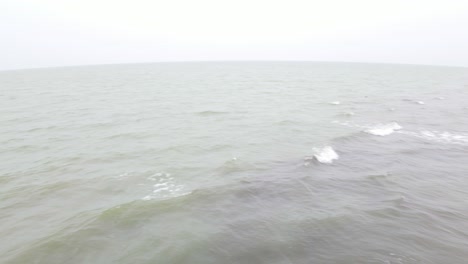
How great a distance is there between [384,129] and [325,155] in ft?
28.8

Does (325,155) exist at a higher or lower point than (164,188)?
higher

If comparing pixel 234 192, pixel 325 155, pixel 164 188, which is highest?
pixel 325 155

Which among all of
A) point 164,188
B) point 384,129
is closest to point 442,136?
point 384,129

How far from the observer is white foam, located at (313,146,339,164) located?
55.3 feet

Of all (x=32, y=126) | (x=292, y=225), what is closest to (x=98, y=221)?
(x=292, y=225)

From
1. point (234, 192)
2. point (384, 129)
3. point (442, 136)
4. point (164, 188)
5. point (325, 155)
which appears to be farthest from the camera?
point (384, 129)

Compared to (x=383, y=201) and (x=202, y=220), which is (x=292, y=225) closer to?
(x=202, y=220)

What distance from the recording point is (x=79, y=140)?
21.4 meters

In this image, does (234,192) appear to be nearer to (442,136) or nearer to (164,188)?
(164,188)

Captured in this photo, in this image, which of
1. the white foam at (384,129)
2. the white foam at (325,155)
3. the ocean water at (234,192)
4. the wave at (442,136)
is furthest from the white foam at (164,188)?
the wave at (442,136)

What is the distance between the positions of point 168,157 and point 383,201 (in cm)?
1098

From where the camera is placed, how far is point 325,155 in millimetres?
17641

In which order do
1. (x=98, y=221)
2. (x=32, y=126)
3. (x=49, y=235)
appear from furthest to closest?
(x=32, y=126) < (x=98, y=221) < (x=49, y=235)

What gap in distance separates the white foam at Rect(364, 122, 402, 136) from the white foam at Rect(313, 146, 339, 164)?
226 inches
